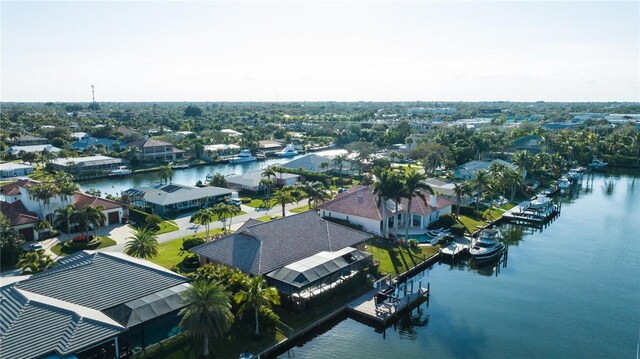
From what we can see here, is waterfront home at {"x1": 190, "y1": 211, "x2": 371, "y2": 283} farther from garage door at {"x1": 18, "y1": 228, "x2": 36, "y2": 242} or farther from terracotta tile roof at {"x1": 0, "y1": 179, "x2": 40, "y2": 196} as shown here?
terracotta tile roof at {"x1": 0, "y1": 179, "x2": 40, "y2": 196}

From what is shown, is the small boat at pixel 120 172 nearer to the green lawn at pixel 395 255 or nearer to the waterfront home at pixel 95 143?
the waterfront home at pixel 95 143

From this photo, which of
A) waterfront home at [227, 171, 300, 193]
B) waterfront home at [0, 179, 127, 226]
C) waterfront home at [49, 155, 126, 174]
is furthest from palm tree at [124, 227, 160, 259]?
waterfront home at [49, 155, 126, 174]

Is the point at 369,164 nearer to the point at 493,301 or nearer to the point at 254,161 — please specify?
the point at 254,161

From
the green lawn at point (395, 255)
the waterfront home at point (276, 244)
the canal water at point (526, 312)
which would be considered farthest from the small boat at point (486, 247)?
the waterfront home at point (276, 244)

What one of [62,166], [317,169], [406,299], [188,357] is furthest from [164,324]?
[62,166]

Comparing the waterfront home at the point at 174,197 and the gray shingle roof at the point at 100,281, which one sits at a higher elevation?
the gray shingle roof at the point at 100,281

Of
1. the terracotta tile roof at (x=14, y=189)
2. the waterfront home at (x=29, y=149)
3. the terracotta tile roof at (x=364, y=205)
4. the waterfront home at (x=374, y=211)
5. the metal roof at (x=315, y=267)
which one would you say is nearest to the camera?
the metal roof at (x=315, y=267)
